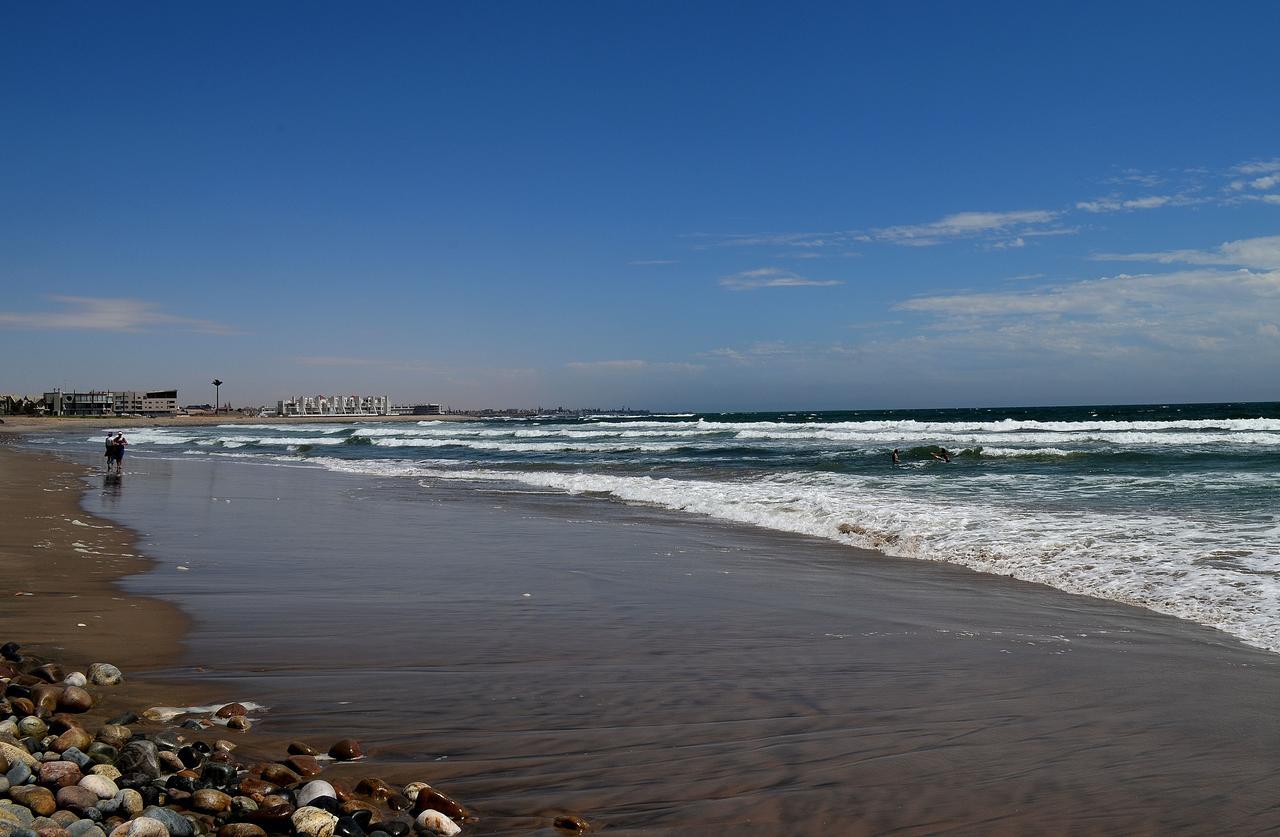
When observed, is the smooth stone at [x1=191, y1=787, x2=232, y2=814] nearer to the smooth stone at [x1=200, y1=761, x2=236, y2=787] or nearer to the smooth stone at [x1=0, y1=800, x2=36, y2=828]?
the smooth stone at [x1=200, y1=761, x2=236, y2=787]

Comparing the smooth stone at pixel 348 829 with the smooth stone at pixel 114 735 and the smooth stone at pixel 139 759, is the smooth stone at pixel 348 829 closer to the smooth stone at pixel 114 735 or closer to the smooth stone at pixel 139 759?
the smooth stone at pixel 139 759

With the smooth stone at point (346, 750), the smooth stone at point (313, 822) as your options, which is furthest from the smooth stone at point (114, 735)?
the smooth stone at point (313, 822)

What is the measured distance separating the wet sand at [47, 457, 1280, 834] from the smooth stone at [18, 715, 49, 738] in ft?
2.58

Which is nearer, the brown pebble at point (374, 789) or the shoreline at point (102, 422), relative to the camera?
the brown pebble at point (374, 789)

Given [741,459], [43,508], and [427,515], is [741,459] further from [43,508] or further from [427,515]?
[43,508]

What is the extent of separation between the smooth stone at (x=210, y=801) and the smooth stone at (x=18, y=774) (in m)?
0.54

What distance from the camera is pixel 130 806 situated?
2.77m

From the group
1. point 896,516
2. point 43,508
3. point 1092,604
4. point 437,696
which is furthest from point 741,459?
point 437,696

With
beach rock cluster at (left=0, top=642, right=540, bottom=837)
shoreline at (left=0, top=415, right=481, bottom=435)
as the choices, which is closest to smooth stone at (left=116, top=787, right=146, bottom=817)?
beach rock cluster at (left=0, top=642, right=540, bottom=837)

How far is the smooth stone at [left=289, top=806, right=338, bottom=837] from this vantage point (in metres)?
2.71

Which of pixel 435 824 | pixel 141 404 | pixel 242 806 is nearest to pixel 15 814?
pixel 242 806

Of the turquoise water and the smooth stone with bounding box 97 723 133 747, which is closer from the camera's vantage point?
the smooth stone with bounding box 97 723 133 747

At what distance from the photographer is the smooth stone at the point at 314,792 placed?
287 centimetres

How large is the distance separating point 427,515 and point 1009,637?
9.12 m
